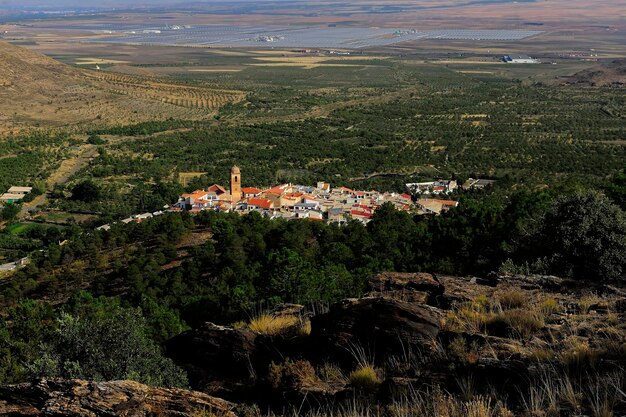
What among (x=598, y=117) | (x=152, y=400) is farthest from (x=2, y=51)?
(x=152, y=400)

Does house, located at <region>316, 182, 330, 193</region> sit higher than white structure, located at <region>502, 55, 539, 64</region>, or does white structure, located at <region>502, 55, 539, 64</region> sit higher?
white structure, located at <region>502, 55, 539, 64</region>

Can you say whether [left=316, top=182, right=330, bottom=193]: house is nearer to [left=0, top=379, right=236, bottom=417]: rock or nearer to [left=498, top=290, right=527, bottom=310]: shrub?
[left=498, top=290, right=527, bottom=310]: shrub

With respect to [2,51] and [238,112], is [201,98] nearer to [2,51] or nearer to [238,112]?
[238,112]

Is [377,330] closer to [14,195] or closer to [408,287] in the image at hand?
[408,287]

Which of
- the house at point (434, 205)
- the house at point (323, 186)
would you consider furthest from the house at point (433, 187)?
the house at point (323, 186)

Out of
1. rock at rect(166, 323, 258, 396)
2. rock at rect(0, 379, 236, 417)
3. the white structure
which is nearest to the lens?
rock at rect(0, 379, 236, 417)

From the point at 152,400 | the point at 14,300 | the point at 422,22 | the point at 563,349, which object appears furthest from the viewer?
the point at 422,22

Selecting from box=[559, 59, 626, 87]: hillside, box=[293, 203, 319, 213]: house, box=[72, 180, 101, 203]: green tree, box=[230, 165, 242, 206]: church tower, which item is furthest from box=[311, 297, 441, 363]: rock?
box=[559, 59, 626, 87]: hillside
